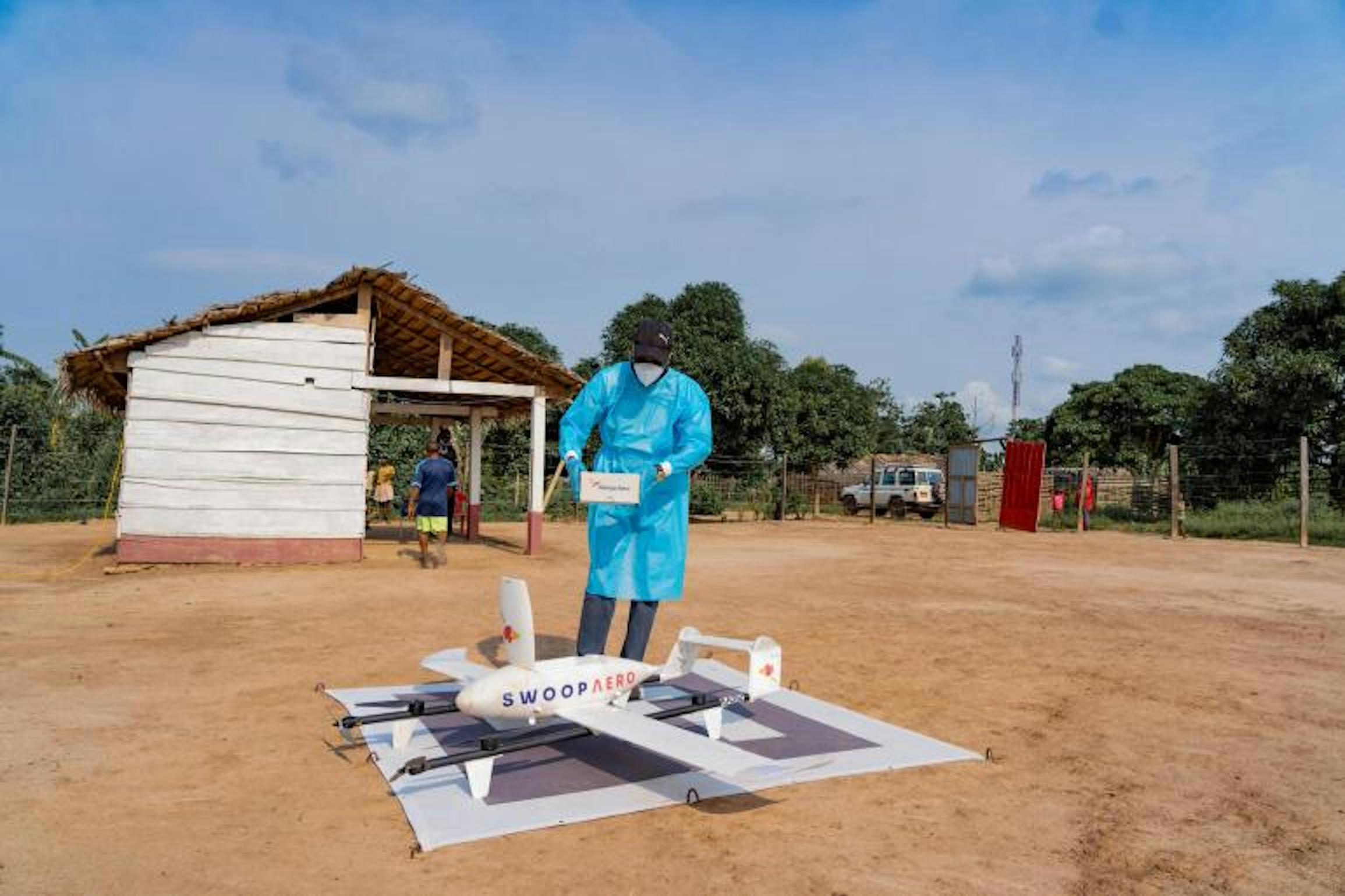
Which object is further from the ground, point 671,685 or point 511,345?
point 511,345

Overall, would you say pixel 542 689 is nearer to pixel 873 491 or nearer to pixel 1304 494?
pixel 1304 494

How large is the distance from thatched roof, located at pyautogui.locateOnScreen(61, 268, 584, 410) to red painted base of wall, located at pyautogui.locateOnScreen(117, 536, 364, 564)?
228cm

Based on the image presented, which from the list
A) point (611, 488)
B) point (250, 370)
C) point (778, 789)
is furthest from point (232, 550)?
point (778, 789)

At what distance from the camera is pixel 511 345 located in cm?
1318

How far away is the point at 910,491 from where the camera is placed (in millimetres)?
28406

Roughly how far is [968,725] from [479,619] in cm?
467

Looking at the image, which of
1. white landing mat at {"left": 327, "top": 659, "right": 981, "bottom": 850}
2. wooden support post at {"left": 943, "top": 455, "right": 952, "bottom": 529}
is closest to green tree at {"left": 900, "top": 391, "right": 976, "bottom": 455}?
wooden support post at {"left": 943, "top": 455, "right": 952, "bottom": 529}

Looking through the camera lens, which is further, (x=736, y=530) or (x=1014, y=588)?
(x=736, y=530)

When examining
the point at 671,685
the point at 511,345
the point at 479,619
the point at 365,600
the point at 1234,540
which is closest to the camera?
the point at 671,685

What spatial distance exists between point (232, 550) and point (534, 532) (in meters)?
4.15

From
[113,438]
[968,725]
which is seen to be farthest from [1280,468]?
[113,438]

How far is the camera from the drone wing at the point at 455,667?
461cm

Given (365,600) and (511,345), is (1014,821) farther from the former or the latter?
(511,345)

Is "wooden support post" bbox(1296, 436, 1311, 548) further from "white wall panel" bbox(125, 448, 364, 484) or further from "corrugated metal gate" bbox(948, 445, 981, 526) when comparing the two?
"white wall panel" bbox(125, 448, 364, 484)
